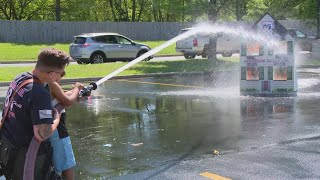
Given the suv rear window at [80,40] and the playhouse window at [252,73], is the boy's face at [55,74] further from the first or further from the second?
the suv rear window at [80,40]

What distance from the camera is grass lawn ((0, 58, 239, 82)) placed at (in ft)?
56.9

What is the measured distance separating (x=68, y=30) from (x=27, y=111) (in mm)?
34367

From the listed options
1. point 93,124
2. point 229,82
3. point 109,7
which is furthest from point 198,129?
point 109,7

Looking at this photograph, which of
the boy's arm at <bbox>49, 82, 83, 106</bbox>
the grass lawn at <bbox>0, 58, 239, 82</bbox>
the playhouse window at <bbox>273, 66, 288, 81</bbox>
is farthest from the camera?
the grass lawn at <bbox>0, 58, 239, 82</bbox>

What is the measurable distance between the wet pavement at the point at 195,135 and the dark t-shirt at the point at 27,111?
2.36 meters

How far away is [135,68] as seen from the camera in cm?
1950

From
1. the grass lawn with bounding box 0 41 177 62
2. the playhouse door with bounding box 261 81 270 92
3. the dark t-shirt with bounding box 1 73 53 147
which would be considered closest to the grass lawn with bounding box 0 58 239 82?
the playhouse door with bounding box 261 81 270 92

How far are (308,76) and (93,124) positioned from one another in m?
11.0

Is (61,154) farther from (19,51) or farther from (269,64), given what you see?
(19,51)

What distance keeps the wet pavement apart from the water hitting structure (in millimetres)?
542

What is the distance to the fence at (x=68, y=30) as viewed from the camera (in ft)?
113

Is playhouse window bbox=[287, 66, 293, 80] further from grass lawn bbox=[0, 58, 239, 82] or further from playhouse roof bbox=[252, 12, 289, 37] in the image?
grass lawn bbox=[0, 58, 239, 82]

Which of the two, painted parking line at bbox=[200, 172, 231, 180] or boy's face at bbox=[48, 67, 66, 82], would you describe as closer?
boy's face at bbox=[48, 67, 66, 82]

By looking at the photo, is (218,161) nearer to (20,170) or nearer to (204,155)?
(204,155)
